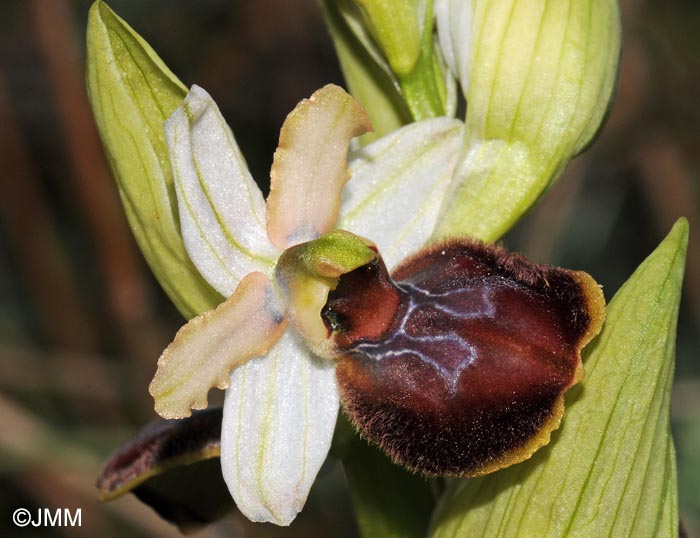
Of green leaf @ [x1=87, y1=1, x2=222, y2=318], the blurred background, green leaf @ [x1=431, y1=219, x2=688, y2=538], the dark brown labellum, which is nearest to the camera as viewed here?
the dark brown labellum

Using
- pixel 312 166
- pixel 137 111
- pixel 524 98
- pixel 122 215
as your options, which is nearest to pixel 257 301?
pixel 312 166

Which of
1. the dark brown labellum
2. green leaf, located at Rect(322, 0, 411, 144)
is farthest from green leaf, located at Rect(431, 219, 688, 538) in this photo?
green leaf, located at Rect(322, 0, 411, 144)

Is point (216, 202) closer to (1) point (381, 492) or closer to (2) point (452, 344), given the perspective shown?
(2) point (452, 344)

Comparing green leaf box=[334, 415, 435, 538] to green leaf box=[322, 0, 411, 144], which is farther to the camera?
green leaf box=[322, 0, 411, 144]

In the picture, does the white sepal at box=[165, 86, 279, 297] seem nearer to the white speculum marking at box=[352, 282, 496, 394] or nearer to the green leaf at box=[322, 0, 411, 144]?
the white speculum marking at box=[352, 282, 496, 394]

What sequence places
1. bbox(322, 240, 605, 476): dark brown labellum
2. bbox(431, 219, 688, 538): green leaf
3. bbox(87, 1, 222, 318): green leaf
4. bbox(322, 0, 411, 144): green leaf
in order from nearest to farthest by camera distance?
bbox(322, 240, 605, 476): dark brown labellum
bbox(431, 219, 688, 538): green leaf
bbox(87, 1, 222, 318): green leaf
bbox(322, 0, 411, 144): green leaf

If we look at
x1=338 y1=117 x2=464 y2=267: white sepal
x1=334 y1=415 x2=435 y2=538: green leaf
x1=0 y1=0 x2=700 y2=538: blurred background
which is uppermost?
x1=338 y1=117 x2=464 y2=267: white sepal
